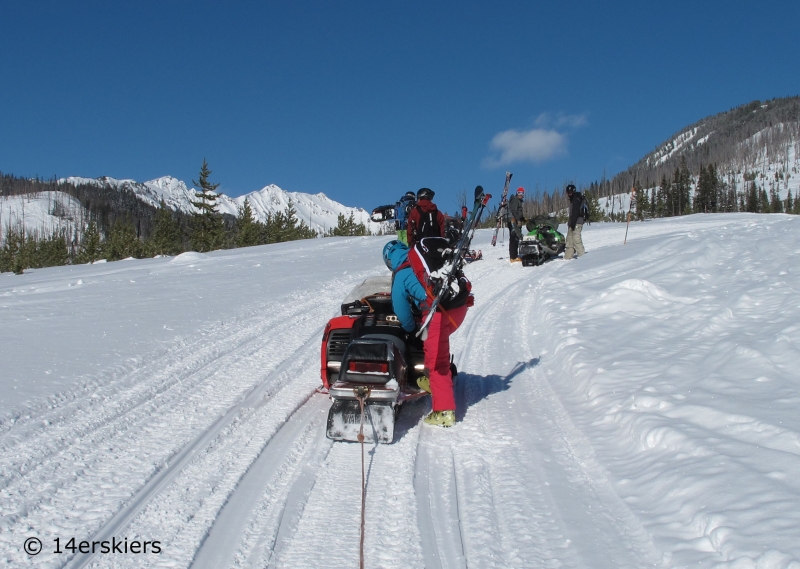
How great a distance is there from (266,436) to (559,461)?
2363 millimetres

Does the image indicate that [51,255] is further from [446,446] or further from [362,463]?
[362,463]

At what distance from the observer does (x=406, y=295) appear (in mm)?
4949

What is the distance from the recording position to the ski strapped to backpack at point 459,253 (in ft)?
15.6

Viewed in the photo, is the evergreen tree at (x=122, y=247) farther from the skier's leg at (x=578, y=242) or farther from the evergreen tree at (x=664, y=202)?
the evergreen tree at (x=664, y=202)

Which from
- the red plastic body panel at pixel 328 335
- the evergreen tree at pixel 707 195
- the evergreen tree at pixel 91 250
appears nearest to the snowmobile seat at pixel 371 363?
the red plastic body panel at pixel 328 335

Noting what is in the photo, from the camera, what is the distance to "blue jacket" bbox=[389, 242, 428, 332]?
4844 millimetres

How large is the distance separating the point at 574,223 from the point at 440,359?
11.5m

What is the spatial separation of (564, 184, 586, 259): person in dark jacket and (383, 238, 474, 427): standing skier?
11188 millimetres

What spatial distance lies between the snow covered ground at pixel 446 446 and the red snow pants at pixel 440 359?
0.93ft

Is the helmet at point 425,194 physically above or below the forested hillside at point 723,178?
below

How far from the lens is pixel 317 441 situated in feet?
14.9

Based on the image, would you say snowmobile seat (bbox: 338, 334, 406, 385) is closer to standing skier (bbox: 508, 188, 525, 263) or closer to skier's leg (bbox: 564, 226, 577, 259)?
standing skier (bbox: 508, 188, 525, 263)

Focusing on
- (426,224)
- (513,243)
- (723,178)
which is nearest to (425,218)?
(426,224)

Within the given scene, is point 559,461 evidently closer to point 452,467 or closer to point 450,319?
point 452,467
